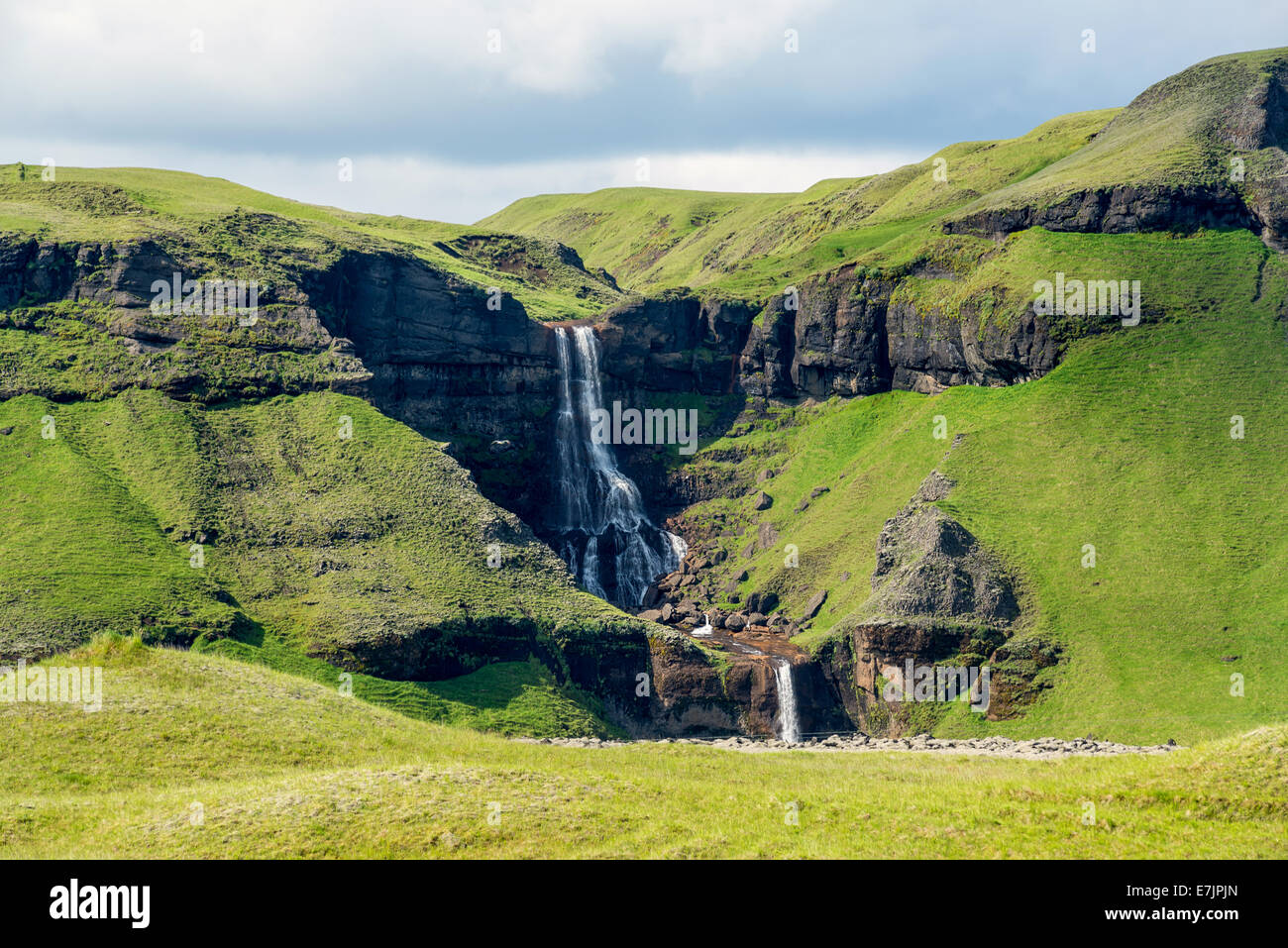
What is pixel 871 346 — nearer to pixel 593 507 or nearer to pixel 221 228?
pixel 593 507

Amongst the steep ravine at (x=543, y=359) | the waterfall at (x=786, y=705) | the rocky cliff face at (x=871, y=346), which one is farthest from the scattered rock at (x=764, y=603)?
the rocky cliff face at (x=871, y=346)

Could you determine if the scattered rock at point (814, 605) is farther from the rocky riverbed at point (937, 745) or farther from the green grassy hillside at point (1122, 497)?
the rocky riverbed at point (937, 745)

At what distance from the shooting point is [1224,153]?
125062mm

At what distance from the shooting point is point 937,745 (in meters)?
79.4

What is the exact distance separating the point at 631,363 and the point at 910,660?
6088 cm

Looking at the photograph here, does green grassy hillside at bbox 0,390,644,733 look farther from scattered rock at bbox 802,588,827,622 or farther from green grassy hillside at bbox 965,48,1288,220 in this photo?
green grassy hillside at bbox 965,48,1288,220

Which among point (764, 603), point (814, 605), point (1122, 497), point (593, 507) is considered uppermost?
point (1122, 497)

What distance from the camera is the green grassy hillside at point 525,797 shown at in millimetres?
34938

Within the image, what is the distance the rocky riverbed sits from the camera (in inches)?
2682

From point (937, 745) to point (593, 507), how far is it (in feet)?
182

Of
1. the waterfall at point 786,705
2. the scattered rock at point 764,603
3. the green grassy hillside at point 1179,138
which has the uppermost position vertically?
the green grassy hillside at point 1179,138

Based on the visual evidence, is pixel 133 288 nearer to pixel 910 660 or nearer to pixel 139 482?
pixel 139 482

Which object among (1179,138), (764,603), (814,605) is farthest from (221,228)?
(1179,138)

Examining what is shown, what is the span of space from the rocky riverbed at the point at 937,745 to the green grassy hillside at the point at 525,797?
1593cm
